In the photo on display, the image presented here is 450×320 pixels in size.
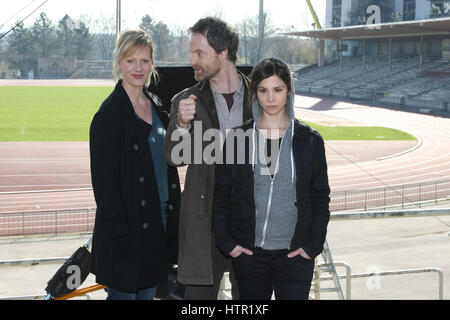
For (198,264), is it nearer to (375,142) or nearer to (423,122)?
(375,142)

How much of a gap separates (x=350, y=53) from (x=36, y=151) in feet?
129

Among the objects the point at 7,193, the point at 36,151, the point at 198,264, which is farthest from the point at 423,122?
the point at 198,264

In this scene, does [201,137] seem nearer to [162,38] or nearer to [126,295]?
[126,295]

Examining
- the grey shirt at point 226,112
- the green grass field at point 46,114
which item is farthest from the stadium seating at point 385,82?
the grey shirt at point 226,112

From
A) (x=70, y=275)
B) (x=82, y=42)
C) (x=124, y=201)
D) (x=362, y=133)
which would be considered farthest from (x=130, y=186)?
(x=82, y=42)

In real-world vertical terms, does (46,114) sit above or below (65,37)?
below

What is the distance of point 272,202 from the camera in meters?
2.57

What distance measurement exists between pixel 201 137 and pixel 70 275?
0.81 meters

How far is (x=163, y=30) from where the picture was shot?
7850 cm

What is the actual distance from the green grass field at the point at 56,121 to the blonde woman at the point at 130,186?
25859 mm

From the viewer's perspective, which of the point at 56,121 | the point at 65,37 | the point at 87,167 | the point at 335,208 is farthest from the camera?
the point at 65,37

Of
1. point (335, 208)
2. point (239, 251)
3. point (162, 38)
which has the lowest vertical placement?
point (335, 208)

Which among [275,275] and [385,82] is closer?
[275,275]

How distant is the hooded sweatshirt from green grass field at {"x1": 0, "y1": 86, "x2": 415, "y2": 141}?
26.1 m
